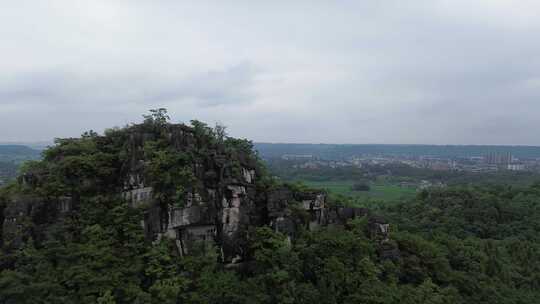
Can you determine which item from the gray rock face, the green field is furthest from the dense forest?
the green field

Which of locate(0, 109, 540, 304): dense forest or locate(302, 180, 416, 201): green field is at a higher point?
locate(0, 109, 540, 304): dense forest

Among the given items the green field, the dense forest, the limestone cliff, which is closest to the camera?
the dense forest

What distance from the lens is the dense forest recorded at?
2384 centimetres

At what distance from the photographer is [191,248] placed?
1078 inches

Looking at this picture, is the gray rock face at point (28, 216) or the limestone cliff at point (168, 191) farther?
the limestone cliff at point (168, 191)

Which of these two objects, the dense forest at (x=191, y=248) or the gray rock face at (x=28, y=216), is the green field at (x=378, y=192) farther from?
the gray rock face at (x=28, y=216)

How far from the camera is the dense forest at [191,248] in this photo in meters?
23.8

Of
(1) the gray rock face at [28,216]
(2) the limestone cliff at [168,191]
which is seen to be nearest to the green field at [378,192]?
(2) the limestone cliff at [168,191]

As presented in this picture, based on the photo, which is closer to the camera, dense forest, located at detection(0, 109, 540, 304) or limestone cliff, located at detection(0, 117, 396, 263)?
dense forest, located at detection(0, 109, 540, 304)

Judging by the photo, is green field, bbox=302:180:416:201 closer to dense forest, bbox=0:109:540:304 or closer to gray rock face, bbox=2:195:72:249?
dense forest, bbox=0:109:540:304

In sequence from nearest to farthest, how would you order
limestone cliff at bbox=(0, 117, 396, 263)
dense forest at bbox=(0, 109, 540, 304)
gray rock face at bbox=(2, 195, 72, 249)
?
dense forest at bbox=(0, 109, 540, 304)
gray rock face at bbox=(2, 195, 72, 249)
limestone cliff at bbox=(0, 117, 396, 263)

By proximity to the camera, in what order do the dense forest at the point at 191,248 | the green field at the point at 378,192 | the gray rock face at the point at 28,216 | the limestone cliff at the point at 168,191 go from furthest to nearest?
the green field at the point at 378,192, the limestone cliff at the point at 168,191, the gray rock face at the point at 28,216, the dense forest at the point at 191,248

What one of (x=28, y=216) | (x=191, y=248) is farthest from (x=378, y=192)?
(x=28, y=216)

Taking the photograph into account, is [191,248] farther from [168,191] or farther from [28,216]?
[28,216]
